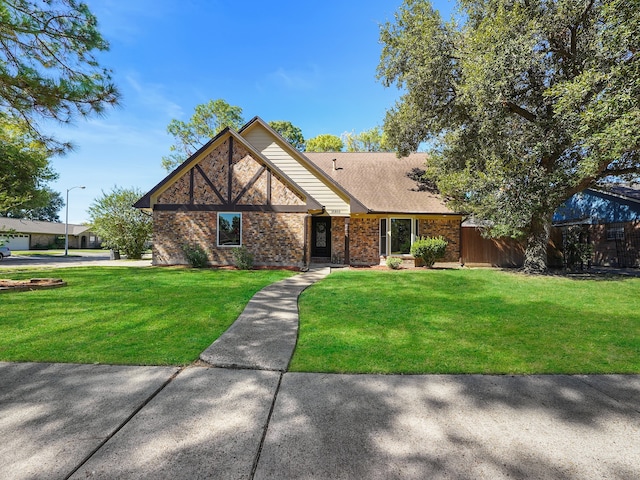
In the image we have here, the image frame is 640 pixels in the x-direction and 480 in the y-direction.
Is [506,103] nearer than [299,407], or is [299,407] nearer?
[299,407]

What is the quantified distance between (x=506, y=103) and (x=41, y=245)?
193 ft

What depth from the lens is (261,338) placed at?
4.61 m

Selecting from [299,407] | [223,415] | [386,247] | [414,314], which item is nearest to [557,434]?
[299,407]

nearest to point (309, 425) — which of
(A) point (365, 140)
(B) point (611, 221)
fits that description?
(B) point (611, 221)

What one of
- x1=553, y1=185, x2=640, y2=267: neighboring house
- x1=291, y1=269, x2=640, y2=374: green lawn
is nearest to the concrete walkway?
x1=291, y1=269, x2=640, y2=374: green lawn

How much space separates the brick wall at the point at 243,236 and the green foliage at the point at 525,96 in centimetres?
716

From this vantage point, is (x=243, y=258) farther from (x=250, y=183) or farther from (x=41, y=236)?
(x=41, y=236)

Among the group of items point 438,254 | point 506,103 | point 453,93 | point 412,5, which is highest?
point 412,5

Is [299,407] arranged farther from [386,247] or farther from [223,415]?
[386,247]

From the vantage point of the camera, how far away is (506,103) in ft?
36.5

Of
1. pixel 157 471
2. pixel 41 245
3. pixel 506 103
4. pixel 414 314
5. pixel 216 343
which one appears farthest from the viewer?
pixel 41 245

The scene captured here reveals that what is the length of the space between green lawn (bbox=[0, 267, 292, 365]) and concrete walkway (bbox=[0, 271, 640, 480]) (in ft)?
1.35

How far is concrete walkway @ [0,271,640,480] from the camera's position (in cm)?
205

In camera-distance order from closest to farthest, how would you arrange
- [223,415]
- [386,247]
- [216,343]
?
[223,415], [216,343], [386,247]
